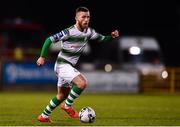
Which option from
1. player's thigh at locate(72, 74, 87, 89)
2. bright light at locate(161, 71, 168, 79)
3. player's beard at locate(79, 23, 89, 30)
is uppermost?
player's beard at locate(79, 23, 89, 30)

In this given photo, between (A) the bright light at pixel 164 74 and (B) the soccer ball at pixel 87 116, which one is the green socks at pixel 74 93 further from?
(A) the bright light at pixel 164 74

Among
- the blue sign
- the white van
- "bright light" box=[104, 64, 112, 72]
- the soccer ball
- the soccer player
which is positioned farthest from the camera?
the white van

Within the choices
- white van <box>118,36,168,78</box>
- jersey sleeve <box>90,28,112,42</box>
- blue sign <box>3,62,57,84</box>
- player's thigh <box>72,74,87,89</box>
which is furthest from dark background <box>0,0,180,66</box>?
player's thigh <box>72,74,87,89</box>

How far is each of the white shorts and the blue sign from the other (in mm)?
14990

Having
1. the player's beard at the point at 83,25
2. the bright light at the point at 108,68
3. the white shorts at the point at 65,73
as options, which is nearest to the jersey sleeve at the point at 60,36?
the player's beard at the point at 83,25

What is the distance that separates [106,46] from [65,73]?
768 inches

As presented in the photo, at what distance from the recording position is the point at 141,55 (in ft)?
104

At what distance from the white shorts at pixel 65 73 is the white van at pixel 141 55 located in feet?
54.6

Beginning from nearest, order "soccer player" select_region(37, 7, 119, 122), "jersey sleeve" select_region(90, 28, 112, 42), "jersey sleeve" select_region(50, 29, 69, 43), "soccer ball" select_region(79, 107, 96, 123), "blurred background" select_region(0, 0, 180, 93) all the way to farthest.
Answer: "soccer ball" select_region(79, 107, 96, 123)
"jersey sleeve" select_region(50, 29, 69, 43)
"soccer player" select_region(37, 7, 119, 122)
"jersey sleeve" select_region(90, 28, 112, 42)
"blurred background" select_region(0, 0, 180, 93)

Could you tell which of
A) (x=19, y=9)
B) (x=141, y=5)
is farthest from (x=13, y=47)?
(x=141, y=5)

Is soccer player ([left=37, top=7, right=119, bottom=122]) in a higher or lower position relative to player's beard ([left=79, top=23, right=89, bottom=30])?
lower

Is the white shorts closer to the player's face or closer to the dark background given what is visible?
the player's face

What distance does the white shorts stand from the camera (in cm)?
1345

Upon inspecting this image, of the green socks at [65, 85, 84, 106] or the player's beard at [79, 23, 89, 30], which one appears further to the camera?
the player's beard at [79, 23, 89, 30]
